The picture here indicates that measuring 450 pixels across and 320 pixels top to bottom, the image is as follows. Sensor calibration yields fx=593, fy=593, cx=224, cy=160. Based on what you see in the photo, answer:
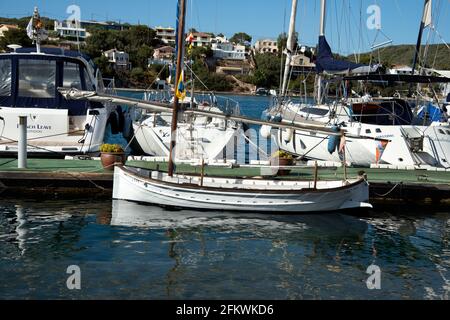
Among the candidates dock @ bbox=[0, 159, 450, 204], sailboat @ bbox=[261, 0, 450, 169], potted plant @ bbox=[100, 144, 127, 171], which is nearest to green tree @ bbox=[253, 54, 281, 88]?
sailboat @ bbox=[261, 0, 450, 169]

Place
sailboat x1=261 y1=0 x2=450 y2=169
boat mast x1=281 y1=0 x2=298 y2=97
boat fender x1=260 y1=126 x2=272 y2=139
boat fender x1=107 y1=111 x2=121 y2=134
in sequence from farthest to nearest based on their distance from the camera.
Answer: boat mast x1=281 y1=0 x2=298 y2=97, boat fender x1=107 y1=111 x2=121 y2=134, boat fender x1=260 y1=126 x2=272 y2=139, sailboat x1=261 y1=0 x2=450 y2=169

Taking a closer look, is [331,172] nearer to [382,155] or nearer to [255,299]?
[382,155]

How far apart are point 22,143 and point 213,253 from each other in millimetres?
8439

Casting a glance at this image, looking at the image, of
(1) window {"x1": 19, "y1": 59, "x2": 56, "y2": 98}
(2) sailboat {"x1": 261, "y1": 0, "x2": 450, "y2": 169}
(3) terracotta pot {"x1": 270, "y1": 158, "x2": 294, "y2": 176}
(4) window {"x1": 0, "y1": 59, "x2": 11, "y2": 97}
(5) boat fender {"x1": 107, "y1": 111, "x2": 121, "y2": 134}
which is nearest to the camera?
(3) terracotta pot {"x1": 270, "y1": 158, "x2": 294, "y2": 176}

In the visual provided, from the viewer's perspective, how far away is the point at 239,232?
1526cm

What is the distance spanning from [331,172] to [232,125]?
204 inches

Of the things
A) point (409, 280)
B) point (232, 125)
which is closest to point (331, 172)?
point (232, 125)

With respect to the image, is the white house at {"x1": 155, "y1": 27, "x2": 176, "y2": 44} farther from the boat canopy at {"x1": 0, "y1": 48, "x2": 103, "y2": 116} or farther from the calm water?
the calm water

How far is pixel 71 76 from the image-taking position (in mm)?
24078

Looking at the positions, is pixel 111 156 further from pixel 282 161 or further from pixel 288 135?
pixel 288 135

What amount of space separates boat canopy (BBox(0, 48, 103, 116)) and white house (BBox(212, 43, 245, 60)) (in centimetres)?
15726

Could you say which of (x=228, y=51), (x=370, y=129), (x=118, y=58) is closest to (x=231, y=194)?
(x=370, y=129)

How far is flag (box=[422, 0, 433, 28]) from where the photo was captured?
28739mm

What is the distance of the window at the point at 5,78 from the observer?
2306cm
